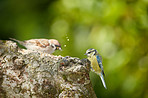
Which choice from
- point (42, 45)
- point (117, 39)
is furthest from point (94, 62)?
point (117, 39)

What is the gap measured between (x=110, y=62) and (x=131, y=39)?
333mm

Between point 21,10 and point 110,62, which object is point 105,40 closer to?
point 110,62

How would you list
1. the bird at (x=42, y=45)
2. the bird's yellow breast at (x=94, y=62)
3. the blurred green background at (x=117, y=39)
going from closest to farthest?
1. the bird's yellow breast at (x=94, y=62)
2. the bird at (x=42, y=45)
3. the blurred green background at (x=117, y=39)

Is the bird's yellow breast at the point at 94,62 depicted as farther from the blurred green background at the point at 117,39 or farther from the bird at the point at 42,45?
the blurred green background at the point at 117,39

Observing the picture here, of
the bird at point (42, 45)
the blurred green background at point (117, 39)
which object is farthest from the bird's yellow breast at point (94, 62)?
the blurred green background at point (117, 39)

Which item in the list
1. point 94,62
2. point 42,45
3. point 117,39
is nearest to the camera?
point 94,62

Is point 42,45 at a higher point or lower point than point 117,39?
lower

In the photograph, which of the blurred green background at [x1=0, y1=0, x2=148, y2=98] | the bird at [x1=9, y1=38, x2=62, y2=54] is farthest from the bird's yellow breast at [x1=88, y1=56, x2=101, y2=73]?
the blurred green background at [x1=0, y1=0, x2=148, y2=98]

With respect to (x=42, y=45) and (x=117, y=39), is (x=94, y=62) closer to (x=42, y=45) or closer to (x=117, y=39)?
(x=42, y=45)

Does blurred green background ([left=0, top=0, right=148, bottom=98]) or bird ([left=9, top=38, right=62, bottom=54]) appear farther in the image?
blurred green background ([left=0, top=0, right=148, bottom=98])

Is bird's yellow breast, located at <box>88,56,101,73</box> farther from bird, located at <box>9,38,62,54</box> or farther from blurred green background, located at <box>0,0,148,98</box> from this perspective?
blurred green background, located at <box>0,0,148,98</box>

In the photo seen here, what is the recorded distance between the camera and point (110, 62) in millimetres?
2432

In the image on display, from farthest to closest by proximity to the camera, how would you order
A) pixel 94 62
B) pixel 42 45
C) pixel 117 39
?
pixel 117 39 → pixel 42 45 → pixel 94 62

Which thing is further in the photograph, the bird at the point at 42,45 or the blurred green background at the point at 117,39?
the blurred green background at the point at 117,39
